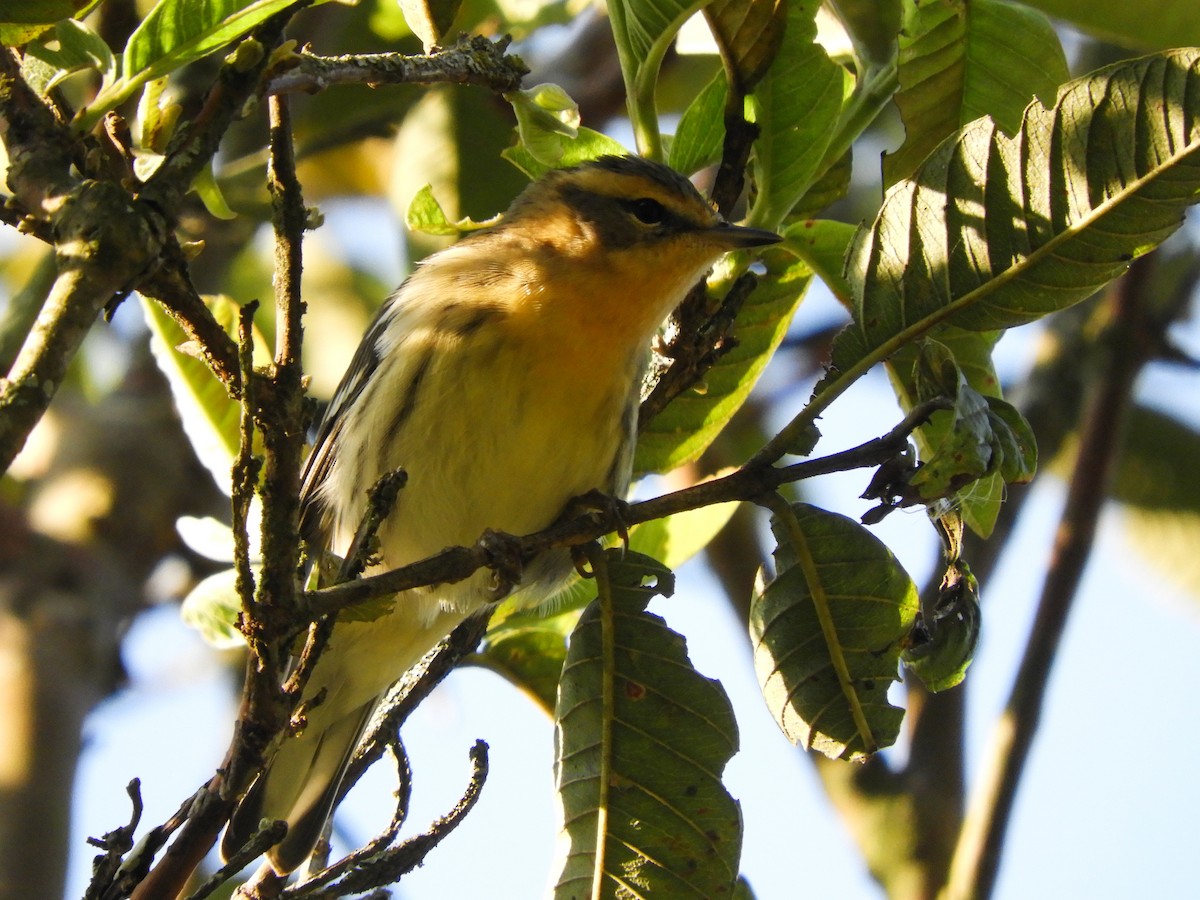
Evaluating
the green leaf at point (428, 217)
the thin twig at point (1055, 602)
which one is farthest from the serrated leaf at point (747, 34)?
the thin twig at point (1055, 602)

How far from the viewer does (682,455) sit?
9.95ft

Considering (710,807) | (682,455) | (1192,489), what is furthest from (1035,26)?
(1192,489)

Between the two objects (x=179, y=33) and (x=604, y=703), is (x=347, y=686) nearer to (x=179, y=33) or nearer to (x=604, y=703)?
(x=604, y=703)

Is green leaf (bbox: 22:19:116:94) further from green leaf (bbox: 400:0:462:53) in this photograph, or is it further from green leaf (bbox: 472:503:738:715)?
green leaf (bbox: 472:503:738:715)

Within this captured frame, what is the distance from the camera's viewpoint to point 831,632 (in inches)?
91.3

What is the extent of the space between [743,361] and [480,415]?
2.22 ft

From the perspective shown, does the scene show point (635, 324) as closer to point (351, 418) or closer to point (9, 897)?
point (351, 418)

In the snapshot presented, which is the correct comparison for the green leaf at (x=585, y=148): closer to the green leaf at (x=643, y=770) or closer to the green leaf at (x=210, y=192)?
the green leaf at (x=210, y=192)

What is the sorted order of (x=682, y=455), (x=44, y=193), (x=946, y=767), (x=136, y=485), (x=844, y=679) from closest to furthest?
1. (x=44, y=193)
2. (x=844, y=679)
3. (x=682, y=455)
4. (x=136, y=485)
5. (x=946, y=767)

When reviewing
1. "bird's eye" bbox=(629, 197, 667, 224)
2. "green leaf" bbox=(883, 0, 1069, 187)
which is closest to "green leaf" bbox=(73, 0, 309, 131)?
"green leaf" bbox=(883, 0, 1069, 187)

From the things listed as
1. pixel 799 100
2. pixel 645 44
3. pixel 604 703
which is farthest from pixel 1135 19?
pixel 604 703

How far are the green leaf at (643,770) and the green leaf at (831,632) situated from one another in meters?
0.12

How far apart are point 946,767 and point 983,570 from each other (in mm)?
766

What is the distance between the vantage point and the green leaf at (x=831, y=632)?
7.41 feet
